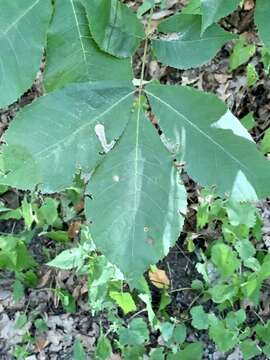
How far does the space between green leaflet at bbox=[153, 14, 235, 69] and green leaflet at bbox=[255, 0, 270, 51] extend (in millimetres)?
78

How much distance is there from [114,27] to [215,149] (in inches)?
11.9

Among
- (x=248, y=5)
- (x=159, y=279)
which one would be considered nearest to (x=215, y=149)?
(x=159, y=279)

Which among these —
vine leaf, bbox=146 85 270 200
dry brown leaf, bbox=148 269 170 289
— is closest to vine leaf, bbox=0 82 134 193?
vine leaf, bbox=146 85 270 200

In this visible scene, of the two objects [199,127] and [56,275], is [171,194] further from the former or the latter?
[56,275]

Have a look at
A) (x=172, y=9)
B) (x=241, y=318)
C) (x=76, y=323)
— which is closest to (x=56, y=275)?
(x=76, y=323)

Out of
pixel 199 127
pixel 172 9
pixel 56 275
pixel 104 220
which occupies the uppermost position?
pixel 199 127

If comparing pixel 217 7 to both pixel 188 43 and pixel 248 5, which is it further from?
pixel 248 5

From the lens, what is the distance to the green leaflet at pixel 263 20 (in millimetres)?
1025

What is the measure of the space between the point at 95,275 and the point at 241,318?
24.2 inches

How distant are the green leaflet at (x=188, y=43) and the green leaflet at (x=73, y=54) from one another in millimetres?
113

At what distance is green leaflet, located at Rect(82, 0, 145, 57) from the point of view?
1.05 metres

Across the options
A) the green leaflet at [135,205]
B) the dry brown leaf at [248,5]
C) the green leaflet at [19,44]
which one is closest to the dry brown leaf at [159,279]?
the dry brown leaf at [248,5]

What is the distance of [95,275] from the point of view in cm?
231

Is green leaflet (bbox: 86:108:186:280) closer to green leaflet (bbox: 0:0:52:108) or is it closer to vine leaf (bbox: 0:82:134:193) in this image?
vine leaf (bbox: 0:82:134:193)
